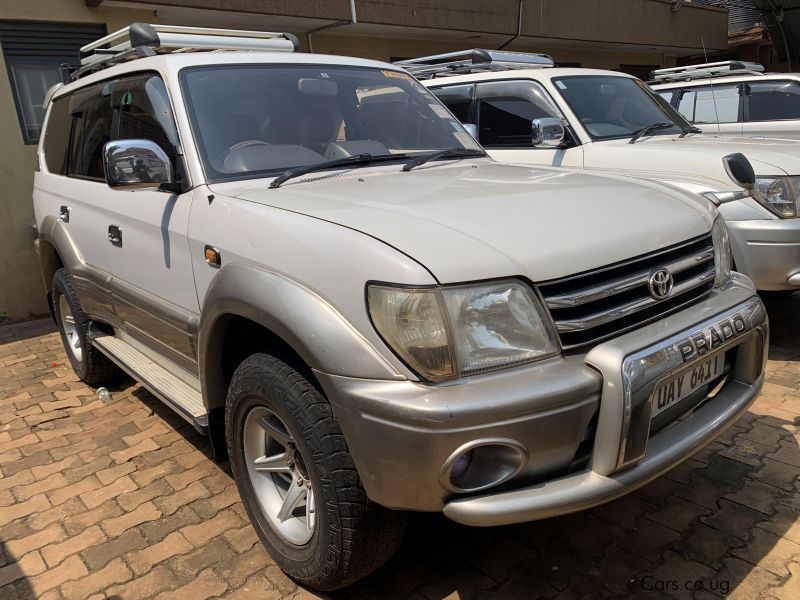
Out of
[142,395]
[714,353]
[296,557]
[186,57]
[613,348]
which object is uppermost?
[186,57]

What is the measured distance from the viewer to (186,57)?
3.02 meters

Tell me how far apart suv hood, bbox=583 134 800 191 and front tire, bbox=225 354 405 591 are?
347cm

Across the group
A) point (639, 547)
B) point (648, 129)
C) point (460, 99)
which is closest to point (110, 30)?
point (460, 99)

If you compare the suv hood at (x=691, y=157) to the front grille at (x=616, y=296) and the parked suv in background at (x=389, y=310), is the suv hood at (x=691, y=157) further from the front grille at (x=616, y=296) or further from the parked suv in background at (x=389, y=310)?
the front grille at (x=616, y=296)

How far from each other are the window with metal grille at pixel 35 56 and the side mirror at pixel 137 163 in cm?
447

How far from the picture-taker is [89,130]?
153 inches

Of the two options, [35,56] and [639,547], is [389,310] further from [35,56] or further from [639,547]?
[35,56]

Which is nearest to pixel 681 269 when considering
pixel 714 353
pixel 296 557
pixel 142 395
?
pixel 714 353

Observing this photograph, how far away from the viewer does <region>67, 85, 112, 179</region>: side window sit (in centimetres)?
366

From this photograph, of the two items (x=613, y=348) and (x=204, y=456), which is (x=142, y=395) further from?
(x=613, y=348)

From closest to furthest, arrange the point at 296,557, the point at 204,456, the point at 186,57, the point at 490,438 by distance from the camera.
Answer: the point at 490,438, the point at 296,557, the point at 186,57, the point at 204,456

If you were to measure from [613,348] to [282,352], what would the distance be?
1102 mm

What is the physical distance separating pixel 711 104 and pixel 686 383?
718cm

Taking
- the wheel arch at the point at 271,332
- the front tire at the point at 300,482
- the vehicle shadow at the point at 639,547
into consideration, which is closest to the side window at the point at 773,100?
the vehicle shadow at the point at 639,547
